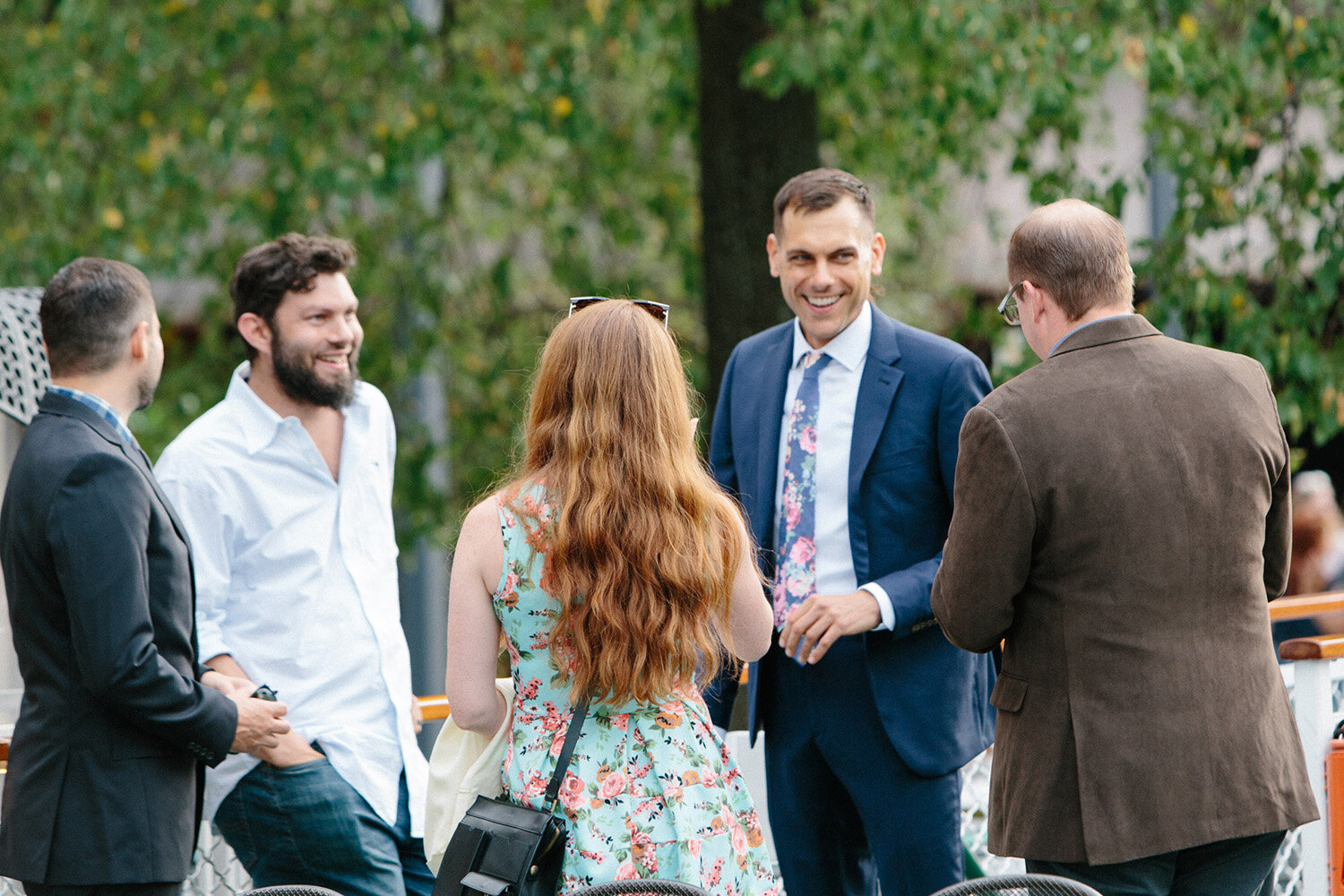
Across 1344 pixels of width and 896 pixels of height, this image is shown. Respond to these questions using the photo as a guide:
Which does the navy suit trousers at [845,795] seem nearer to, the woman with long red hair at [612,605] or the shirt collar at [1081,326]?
the woman with long red hair at [612,605]

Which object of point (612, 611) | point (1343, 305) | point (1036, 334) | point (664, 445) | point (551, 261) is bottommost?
point (612, 611)

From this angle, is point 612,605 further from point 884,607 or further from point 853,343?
point 853,343

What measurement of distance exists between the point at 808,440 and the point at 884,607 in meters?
0.47

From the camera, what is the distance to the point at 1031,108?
661 centimetres

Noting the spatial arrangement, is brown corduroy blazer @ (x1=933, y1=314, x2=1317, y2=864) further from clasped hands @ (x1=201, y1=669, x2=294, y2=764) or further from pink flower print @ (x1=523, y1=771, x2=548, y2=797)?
clasped hands @ (x1=201, y1=669, x2=294, y2=764)

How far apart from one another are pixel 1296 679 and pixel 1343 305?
9.32 ft

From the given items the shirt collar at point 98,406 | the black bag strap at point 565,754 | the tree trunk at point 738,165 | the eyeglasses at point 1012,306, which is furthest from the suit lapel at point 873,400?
the tree trunk at point 738,165

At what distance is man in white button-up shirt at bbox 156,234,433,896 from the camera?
338 cm

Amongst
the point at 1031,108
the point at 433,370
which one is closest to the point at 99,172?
the point at 433,370

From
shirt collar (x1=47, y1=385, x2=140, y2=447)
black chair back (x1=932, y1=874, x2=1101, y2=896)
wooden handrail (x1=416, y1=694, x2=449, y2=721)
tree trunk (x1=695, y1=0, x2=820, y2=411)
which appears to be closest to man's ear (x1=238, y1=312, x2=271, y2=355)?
shirt collar (x1=47, y1=385, x2=140, y2=447)

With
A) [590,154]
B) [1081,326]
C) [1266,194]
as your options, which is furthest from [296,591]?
[590,154]

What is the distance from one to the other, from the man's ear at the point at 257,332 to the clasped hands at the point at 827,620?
146 centimetres

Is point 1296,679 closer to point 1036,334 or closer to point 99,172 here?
point 1036,334

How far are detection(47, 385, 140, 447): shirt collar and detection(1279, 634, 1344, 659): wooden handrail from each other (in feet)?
9.52
